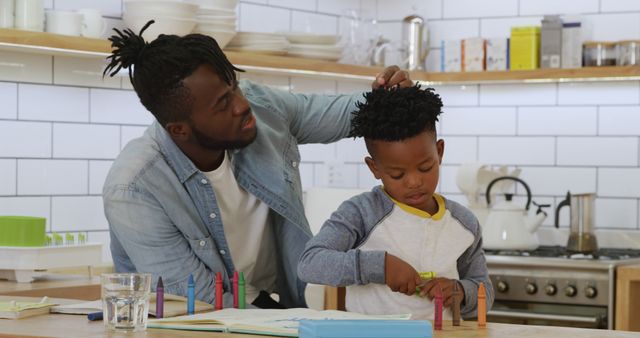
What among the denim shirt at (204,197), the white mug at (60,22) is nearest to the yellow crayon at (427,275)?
the denim shirt at (204,197)

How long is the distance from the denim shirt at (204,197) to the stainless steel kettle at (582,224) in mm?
1666

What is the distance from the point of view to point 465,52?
4.64m

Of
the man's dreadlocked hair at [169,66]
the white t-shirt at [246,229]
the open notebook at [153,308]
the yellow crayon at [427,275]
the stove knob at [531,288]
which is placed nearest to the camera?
the open notebook at [153,308]

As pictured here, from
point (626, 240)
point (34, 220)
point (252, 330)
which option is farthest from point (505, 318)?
point (252, 330)

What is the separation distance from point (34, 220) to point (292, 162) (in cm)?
74

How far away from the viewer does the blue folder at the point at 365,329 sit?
1.60 m

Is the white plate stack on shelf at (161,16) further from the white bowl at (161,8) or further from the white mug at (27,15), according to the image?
the white mug at (27,15)

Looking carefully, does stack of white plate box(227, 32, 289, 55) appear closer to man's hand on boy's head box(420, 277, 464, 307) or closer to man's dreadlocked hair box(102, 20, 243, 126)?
man's dreadlocked hair box(102, 20, 243, 126)

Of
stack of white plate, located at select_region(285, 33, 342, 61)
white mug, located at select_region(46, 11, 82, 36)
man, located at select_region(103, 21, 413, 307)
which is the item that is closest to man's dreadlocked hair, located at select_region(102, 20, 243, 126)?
man, located at select_region(103, 21, 413, 307)

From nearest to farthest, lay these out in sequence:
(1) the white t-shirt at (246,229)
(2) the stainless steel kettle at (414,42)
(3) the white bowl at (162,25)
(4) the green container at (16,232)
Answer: (1) the white t-shirt at (246,229)
(4) the green container at (16,232)
(3) the white bowl at (162,25)
(2) the stainless steel kettle at (414,42)

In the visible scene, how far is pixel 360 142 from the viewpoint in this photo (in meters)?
4.82

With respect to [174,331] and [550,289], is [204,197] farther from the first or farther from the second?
[550,289]

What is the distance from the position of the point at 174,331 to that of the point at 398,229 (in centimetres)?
65

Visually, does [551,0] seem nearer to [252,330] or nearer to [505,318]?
[505,318]
